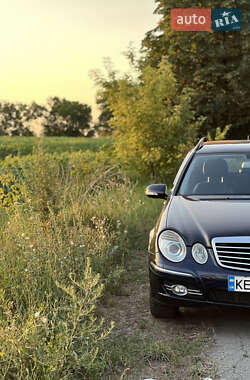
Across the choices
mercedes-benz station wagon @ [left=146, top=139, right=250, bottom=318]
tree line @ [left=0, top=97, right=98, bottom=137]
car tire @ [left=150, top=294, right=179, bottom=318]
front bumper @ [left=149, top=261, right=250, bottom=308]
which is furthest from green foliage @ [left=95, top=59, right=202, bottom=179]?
tree line @ [left=0, top=97, right=98, bottom=137]

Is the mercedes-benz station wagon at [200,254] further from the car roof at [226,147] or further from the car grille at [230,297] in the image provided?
the car roof at [226,147]

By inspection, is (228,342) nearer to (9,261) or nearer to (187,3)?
(9,261)

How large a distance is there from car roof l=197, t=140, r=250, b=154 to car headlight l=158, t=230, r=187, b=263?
5.91ft

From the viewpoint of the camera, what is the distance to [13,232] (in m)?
5.73

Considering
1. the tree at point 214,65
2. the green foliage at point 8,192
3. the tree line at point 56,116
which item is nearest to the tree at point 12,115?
the tree line at point 56,116

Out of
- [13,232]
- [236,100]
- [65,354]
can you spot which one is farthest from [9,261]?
[236,100]

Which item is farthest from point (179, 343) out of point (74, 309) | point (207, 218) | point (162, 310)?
point (74, 309)

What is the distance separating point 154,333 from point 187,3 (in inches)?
1086

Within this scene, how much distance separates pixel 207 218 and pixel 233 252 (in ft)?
1.49

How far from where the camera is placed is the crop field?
3.74 metres

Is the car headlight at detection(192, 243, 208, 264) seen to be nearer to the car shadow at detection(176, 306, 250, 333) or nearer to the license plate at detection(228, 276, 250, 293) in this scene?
the license plate at detection(228, 276, 250, 293)

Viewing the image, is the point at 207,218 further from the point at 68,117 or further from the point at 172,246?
the point at 68,117

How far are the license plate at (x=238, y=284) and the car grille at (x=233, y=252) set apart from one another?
3.5 inches

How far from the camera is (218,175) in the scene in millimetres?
5977
